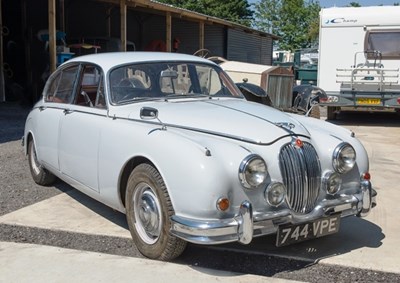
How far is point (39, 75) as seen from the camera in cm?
1767

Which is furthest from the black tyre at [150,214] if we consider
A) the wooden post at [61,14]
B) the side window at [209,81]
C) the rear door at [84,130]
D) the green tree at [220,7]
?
the green tree at [220,7]

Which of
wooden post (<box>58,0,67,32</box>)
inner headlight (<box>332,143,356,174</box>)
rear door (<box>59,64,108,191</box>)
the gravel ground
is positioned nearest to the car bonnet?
inner headlight (<box>332,143,356,174</box>)

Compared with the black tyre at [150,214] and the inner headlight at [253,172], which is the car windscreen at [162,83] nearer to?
the black tyre at [150,214]

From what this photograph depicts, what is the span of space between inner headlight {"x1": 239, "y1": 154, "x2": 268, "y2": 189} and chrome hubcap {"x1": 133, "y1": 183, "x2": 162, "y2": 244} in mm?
713

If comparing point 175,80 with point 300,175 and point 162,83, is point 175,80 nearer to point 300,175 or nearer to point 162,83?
point 162,83

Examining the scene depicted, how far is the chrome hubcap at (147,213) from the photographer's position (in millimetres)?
3945

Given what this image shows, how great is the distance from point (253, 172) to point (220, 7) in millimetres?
44151

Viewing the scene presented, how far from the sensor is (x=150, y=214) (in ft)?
13.1

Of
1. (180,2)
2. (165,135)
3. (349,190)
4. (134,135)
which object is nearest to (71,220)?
(134,135)

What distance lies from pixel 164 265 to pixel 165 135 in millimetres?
999

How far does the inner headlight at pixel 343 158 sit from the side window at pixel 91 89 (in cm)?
212

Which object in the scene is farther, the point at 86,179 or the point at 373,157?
the point at 373,157

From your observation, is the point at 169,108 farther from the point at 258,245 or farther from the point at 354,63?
the point at 354,63

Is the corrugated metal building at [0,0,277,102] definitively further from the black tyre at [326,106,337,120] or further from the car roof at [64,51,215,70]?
the car roof at [64,51,215,70]
